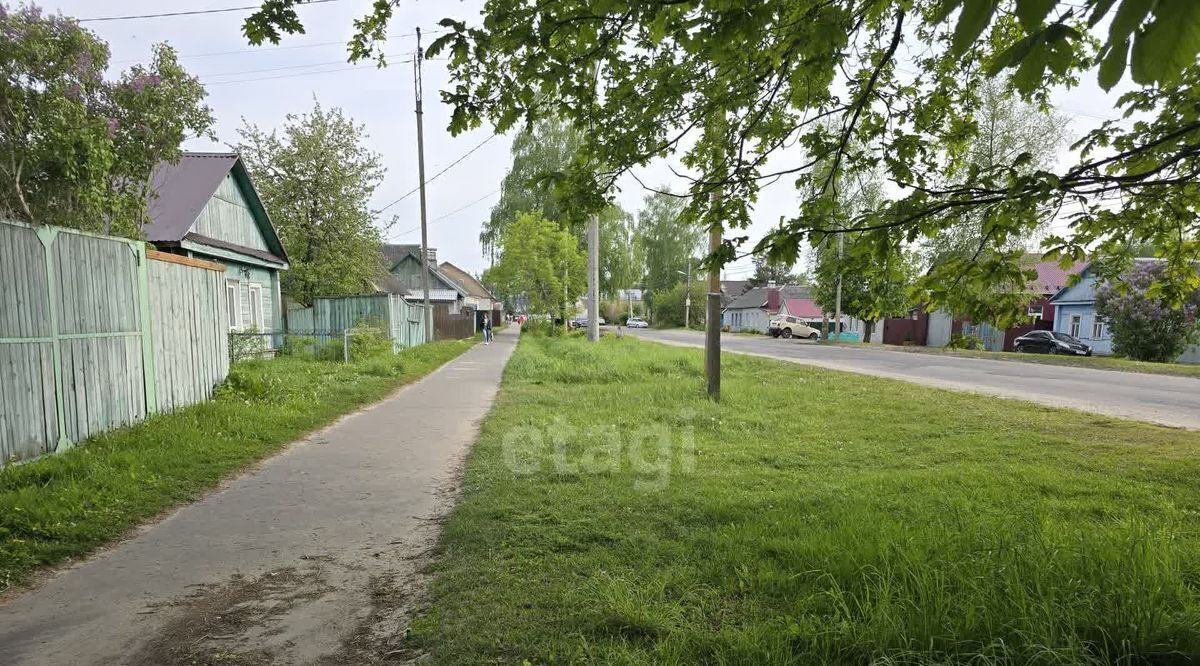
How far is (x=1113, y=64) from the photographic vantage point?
4.74 feet

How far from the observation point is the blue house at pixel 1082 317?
1072 inches

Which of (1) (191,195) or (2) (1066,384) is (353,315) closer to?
(1) (191,195)

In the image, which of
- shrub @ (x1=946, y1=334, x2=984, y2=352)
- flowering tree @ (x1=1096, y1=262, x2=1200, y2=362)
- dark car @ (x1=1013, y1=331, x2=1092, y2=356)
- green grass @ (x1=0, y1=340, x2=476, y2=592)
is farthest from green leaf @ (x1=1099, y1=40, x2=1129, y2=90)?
dark car @ (x1=1013, y1=331, x2=1092, y2=356)

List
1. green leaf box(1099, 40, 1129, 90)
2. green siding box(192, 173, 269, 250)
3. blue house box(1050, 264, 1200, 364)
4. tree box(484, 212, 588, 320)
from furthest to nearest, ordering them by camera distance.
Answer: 1. tree box(484, 212, 588, 320)
2. blue house box(1050, 264, 1200, 364)
3. green siding box(192, 173, 269, 250)
4. green leaf box(1099, 40, 1129, 90)

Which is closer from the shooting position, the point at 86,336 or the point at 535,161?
the point at 86,336

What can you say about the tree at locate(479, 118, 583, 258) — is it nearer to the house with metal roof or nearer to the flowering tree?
the house with metal roof

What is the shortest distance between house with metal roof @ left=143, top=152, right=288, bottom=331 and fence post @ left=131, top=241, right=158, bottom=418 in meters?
6.57

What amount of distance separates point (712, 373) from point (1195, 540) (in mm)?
6487

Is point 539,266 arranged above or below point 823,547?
above

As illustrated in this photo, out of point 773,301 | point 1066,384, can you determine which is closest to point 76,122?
point 1066,384

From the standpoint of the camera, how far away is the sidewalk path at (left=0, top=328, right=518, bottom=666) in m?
2.77

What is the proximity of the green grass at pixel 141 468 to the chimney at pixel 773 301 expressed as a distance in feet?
176

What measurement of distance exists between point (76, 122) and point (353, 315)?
10584mm

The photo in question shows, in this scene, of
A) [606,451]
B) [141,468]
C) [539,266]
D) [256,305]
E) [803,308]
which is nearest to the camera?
[141,468]
